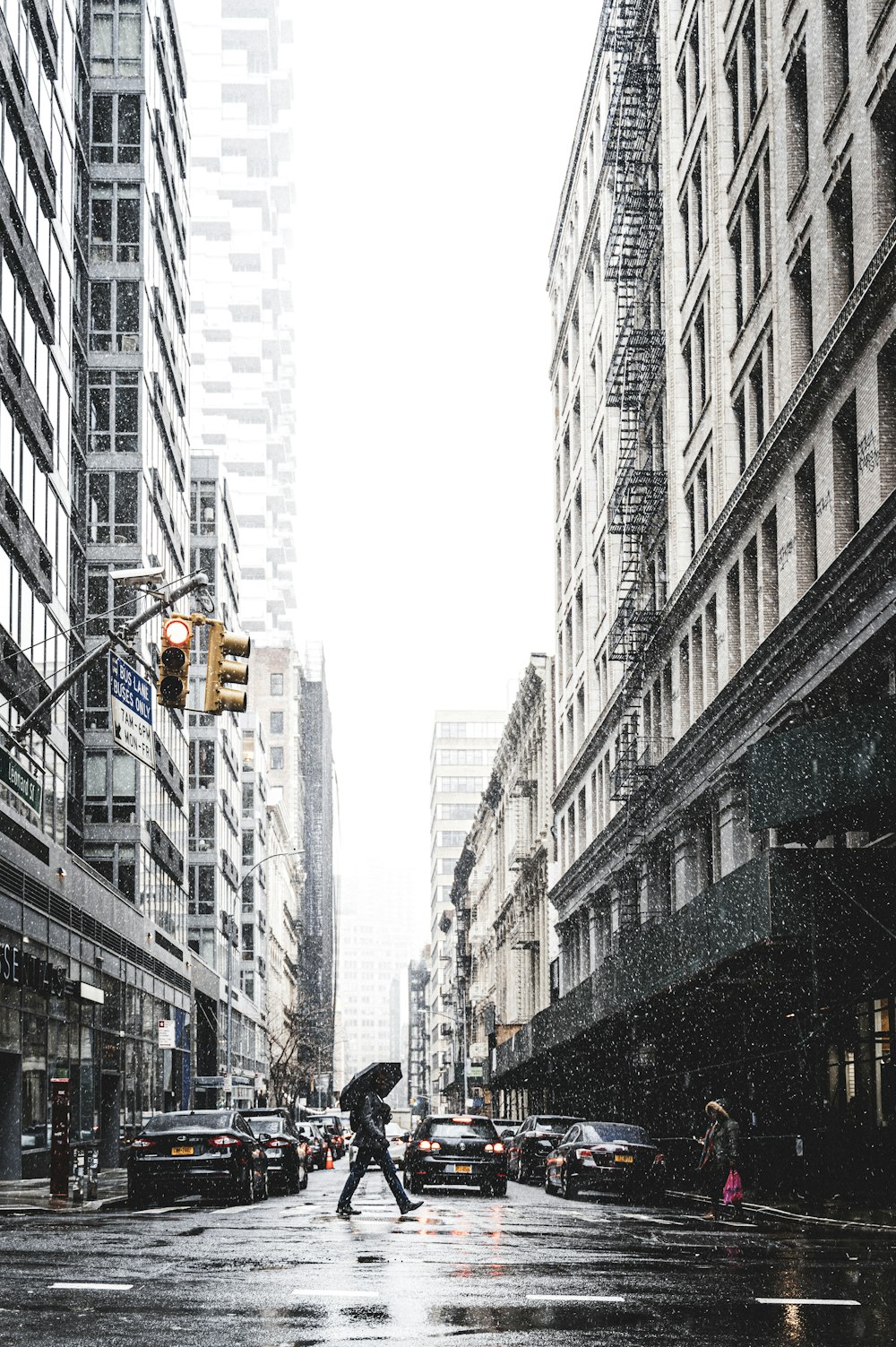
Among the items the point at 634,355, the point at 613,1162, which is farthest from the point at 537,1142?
the point at 634,355

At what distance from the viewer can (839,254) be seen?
31.0 meters

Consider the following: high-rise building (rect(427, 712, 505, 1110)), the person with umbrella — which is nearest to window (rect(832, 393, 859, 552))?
the person with umbrella

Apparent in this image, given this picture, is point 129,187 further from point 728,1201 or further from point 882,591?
point 728,1201

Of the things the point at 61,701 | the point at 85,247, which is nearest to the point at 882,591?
the point at 61,701

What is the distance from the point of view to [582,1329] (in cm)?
1022

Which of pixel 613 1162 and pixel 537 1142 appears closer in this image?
pixel 613 1162

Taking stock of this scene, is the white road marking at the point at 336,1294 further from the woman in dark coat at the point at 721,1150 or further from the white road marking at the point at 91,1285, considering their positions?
the woman in dark coat at the point at 721,1150

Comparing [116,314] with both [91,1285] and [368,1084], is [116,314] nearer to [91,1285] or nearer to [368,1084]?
[368,1084]

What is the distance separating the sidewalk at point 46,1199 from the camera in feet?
74.6

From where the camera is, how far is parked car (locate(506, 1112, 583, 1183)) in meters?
38.0

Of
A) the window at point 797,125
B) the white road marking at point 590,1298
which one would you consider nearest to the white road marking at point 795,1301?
the white road marking at point 590,1298

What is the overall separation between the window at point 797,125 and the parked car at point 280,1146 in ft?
66.0

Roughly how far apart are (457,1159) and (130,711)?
11975 mm

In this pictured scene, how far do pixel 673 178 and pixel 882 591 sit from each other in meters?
23.4
